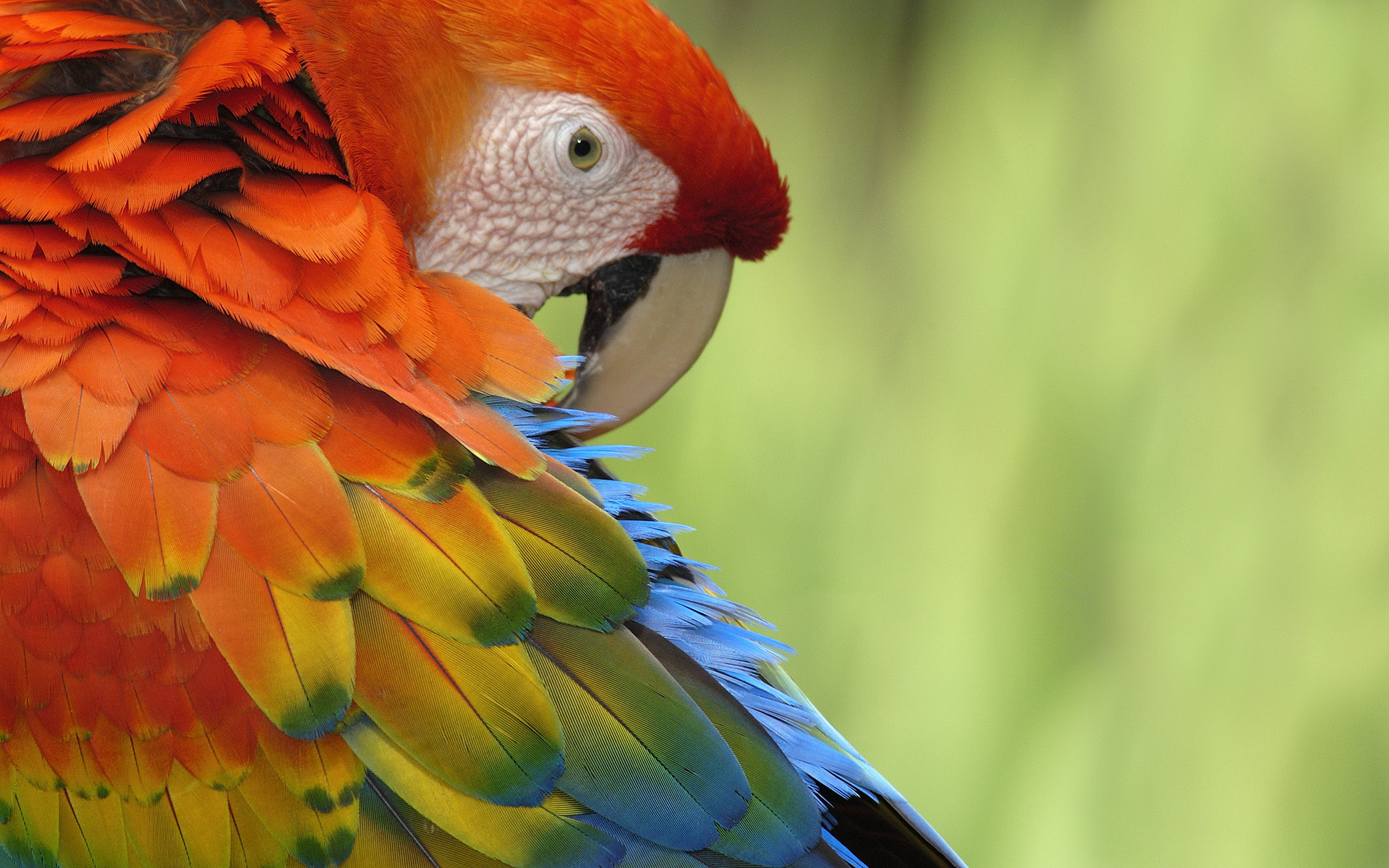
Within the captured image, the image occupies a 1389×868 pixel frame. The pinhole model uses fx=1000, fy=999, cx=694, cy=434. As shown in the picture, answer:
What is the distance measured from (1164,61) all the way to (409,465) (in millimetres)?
873

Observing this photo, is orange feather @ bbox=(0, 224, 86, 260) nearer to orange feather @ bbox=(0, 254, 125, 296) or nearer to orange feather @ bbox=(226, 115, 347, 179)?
orange feather @ bbox=(0, 254, 125, 296)

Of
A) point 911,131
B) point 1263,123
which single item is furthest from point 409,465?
point 1263,123

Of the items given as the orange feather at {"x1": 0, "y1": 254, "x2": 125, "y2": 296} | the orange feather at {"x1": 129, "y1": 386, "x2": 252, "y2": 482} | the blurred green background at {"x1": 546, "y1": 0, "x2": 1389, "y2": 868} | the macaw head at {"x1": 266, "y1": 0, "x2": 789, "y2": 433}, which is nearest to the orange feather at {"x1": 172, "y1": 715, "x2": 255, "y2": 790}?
the orange feather at {"x1": 129, "y1": 386, "x2": 252, "y2": 482}

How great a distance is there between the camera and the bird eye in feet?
2.27

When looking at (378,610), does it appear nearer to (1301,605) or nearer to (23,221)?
(23,221)

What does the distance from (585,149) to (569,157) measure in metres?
0.01

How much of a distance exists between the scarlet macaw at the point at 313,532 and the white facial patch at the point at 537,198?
5cm

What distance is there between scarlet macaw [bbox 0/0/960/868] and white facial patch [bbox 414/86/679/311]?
0.16 ft

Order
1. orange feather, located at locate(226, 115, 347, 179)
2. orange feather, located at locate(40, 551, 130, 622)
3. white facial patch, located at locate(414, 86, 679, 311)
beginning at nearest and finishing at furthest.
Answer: orange feather, located at locate(40, 551, 130, 622)
orange feather, located at locate(226, 115, 347, 179)
white facial patch, located at locate(414, 86, 679, 311)

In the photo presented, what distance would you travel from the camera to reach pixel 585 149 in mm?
701

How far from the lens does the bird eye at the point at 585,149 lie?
690 millimetres

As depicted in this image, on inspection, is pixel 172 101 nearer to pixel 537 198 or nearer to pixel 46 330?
pixel 46 330

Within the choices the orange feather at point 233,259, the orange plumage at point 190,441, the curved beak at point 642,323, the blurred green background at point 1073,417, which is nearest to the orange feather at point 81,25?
the orange plumage at point 190,441

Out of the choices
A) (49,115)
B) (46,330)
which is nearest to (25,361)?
(46,330)
